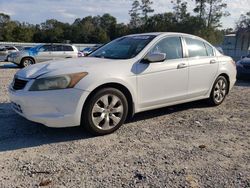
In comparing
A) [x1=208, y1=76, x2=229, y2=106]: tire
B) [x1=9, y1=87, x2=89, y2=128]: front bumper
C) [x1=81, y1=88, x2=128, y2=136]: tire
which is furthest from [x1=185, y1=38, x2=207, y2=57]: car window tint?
[x1=9, y1=87, x2=89, y2=128]: front bumper

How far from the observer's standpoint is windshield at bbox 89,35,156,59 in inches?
225

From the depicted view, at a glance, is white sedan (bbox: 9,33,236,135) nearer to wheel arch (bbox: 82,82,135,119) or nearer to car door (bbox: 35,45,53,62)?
wheel arch (bbox: 82,82,135,119)

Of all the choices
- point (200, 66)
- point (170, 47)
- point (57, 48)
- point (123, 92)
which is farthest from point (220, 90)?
point (57, 48)

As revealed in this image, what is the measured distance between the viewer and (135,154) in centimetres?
440

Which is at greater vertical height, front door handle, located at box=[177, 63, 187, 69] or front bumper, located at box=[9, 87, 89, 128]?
front door handle, located at box=[177, 63, 187, 69]

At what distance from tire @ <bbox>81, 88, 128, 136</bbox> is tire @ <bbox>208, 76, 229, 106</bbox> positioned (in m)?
2.54

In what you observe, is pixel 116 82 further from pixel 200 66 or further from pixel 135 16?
pixel 135 16

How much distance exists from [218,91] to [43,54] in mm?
13550

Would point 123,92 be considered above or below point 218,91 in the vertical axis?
above

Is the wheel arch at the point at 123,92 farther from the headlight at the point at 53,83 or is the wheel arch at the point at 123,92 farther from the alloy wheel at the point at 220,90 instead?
Answer: the alloy wheel at the point at 220,90

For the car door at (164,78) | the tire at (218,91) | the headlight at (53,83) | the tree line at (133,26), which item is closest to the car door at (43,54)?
the tire at (218,91)

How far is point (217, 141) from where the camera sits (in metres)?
4.98

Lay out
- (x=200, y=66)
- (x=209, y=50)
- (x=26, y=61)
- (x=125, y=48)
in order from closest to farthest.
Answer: (x=125, y=48) < (x=200, y=66) < (x=209, y=50) < (x=26, y=61)

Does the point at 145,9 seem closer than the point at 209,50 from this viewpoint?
No
